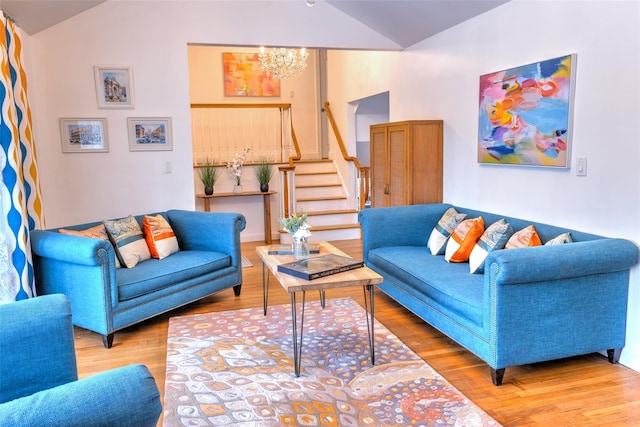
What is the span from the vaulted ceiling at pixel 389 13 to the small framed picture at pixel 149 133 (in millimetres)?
1039

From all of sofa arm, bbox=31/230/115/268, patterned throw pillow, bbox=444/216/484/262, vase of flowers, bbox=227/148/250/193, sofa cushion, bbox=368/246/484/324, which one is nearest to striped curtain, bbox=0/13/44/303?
sofa arm, bbox=31/230/115/268

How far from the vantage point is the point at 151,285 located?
357cm

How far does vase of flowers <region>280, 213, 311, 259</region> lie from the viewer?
3.36 m

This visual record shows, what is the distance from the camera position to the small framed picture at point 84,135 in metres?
4.45

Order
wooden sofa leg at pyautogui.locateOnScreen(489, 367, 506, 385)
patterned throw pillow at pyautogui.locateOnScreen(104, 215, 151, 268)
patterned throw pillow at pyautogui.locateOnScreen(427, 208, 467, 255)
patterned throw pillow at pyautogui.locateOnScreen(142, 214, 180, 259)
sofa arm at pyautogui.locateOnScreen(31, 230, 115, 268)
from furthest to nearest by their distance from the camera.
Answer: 1. patterned throw pillow at pyautogui.locateOnScreen(142, 214, 180, 259)
2. patterned throw pillow at pyautogui.locateOnScreen(427, 208, 467, 255)
3. patterned throw pillow at pyautogui.locateOnScreen(104, 215, 151, 268)
4. sofa arm at pyautogui.locateOnScreen(31, 230, 115, 268)
5. wooden sofa leg at pyautogui.locateOnScreen(489, 367, 506, 385)

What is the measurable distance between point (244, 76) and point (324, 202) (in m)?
3.14

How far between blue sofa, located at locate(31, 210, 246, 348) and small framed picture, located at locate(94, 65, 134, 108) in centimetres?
120

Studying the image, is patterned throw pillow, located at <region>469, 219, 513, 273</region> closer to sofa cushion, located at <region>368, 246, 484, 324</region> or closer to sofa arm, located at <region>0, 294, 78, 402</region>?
sofa cushion, located at <region>368, 246, 484, 324</region>

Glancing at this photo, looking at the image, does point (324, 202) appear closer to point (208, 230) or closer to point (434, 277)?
point (208, 230)

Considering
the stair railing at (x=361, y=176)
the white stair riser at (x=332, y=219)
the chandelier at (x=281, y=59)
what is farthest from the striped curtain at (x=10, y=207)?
the stair railing at (x=361, y=176)

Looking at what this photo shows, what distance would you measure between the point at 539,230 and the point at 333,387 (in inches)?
71.3

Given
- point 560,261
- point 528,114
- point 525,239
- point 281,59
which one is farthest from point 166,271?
point 281,59

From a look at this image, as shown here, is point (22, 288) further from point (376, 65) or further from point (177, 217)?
point (376, 65)

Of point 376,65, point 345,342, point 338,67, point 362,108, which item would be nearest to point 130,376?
point 345,342
